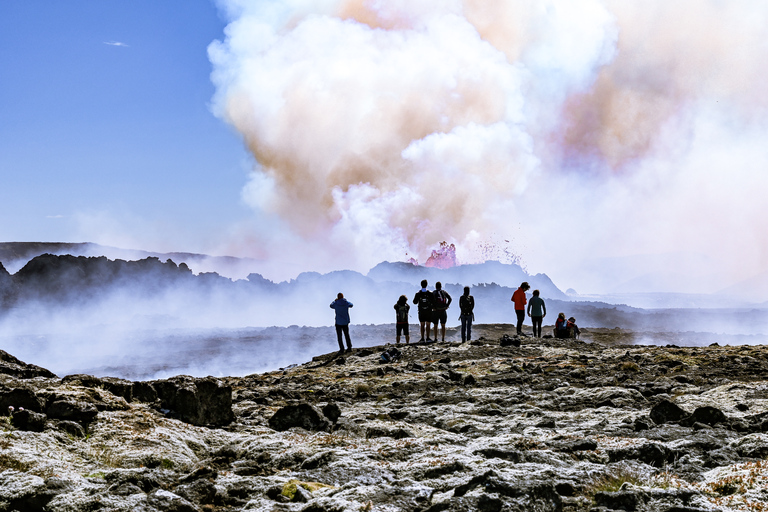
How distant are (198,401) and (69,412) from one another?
1.99 m

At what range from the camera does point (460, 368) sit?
62.0 feet

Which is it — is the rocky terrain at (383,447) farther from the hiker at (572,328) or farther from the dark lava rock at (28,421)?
the hiker at (572,328)

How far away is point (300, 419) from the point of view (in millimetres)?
10414

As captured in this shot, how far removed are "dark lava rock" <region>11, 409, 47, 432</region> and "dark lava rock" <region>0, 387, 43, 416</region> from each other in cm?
24

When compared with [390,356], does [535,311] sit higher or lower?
higher

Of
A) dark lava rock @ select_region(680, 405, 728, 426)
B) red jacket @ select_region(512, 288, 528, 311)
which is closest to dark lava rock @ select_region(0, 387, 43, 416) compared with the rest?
dark lava rock @ select_region(680, 405, 728, 426)

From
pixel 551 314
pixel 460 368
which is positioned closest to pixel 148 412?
pixel 460 368

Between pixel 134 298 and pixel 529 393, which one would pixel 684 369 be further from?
pixel 134 298

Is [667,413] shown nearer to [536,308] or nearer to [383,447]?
[383,447]

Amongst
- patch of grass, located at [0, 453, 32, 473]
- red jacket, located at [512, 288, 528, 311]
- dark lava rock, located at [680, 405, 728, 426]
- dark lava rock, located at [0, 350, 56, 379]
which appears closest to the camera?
patch of grass, located at [0, 453, 32, 473]

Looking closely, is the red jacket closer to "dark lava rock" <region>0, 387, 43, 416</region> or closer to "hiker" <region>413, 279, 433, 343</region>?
"hiker" <region>413, 279, 433, 343</region>

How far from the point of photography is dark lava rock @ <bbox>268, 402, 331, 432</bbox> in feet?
33.7

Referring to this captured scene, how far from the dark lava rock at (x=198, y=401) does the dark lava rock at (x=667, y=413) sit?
6775 mm

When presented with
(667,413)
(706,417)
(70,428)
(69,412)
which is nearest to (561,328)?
(667,413)
